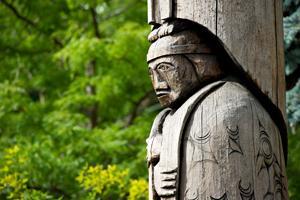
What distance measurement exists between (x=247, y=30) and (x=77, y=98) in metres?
6.17


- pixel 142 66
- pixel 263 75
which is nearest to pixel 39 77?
pixel 142 66

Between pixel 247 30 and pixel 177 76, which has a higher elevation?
pixel 247 30

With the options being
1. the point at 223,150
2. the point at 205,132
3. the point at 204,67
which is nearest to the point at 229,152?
the point at 223,150

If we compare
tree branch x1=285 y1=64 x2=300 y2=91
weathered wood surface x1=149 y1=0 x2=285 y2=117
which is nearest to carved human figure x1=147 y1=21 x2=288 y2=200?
weathered wood surface x1=149 y1=0 x2=285 y2=117

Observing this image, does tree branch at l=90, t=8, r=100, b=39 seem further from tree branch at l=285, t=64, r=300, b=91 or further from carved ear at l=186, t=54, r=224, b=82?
carved ear at l=186, t=54, r=224, b=82

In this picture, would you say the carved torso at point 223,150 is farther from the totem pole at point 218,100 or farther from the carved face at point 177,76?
the carved face at point 177,76

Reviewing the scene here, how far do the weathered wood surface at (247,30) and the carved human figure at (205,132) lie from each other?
11 centimetres

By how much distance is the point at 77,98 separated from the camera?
33.4 feet

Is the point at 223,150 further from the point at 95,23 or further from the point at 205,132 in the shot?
the point at 95,23

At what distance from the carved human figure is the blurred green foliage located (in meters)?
2.47

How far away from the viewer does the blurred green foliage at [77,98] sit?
23.7ft

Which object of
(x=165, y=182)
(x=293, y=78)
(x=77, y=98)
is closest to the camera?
(x=165, y=182)

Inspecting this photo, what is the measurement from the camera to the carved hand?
405 cm

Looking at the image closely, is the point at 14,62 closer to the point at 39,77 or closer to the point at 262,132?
the point at 39,77
